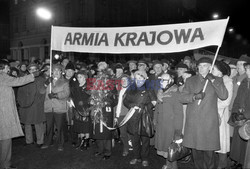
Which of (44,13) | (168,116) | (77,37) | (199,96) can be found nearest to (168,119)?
(168,116)

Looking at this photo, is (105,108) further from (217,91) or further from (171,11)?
(171,11)

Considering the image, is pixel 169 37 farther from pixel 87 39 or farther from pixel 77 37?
pixel 77 37

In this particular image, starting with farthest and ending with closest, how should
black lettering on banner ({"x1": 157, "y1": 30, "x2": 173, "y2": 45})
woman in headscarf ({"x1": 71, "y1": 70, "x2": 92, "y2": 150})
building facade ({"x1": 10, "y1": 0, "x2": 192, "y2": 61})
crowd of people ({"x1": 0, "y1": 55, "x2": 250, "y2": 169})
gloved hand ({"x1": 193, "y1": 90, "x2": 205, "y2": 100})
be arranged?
building facade ({"x1": 10, "y1": 0, "x2": 192, "y2": 61}) < woman in headscarf ({"x1": 71, "y1": 70, "x2": 92, "y2": 150}) < black lettering on banner ({"x1": 157, "y1": 30, "x2": 173, "y2": 45}) < crowd of people ({"x1": 0, "y1": 55, "x2": 250, "y2": 169}) < gloved hand ({"x1": 193, "y1": 90, "x2": 205, "y2": 100})

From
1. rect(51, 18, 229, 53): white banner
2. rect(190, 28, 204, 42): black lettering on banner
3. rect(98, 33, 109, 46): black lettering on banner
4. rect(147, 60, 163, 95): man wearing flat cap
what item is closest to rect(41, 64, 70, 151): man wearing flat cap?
rect(51, 18, 229, 53): white banner

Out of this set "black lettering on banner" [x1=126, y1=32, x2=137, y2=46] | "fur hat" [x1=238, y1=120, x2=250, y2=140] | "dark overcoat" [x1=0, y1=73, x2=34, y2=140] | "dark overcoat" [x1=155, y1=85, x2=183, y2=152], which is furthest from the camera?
"black lettering on banner" [x1=126, y1=32, x2=137, y2=46]

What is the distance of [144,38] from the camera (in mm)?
4969

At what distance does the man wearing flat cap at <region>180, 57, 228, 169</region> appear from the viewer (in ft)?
12.4

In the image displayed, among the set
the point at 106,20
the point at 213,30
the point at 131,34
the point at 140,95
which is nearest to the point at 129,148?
the point at 140,95

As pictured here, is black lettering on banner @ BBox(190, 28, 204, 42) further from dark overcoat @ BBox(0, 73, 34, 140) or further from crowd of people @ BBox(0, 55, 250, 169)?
dark overcoat @ BBox(0, 73, 34, 140)

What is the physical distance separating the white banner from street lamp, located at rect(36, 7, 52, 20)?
92.1ft

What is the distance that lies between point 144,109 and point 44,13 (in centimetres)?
3183

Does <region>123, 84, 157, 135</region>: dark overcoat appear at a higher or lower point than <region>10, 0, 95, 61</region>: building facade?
lower

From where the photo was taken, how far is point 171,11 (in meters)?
43.2

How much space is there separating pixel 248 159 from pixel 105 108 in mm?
3113
